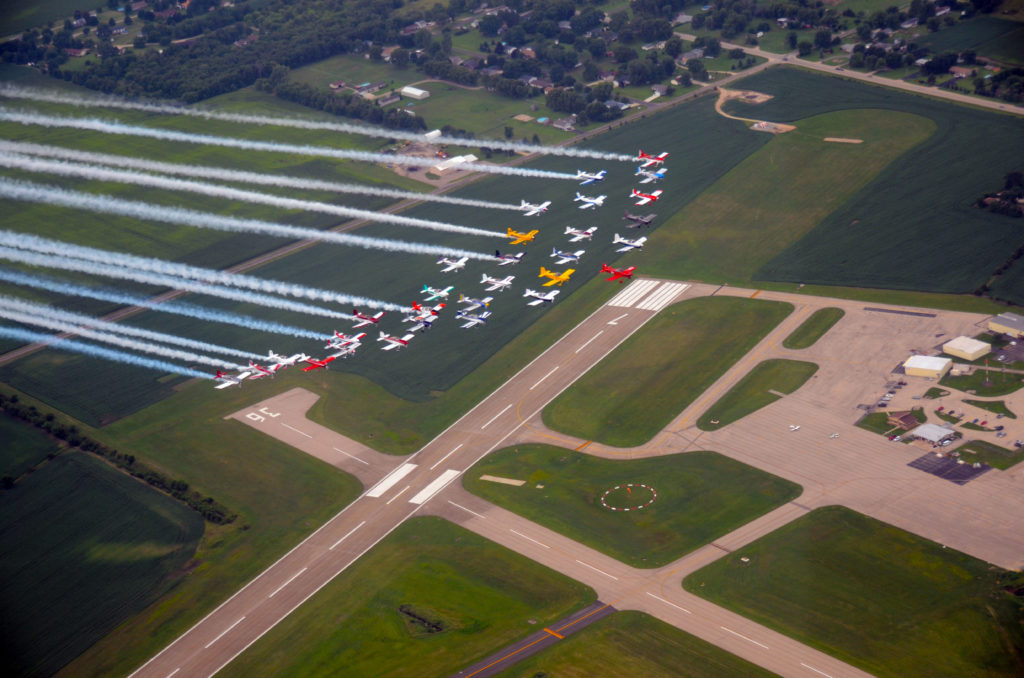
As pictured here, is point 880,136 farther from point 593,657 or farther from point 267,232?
point 593,657

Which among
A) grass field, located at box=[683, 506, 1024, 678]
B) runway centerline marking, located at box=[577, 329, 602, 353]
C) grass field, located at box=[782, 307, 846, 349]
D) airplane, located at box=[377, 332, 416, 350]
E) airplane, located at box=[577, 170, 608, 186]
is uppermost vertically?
airplane, located at box=[577, 170, 608, 186]

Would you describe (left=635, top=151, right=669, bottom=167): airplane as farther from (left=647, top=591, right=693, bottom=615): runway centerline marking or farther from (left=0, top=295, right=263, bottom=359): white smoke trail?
(left=647, top=591, right=693, bottom=615): runway centerline marking

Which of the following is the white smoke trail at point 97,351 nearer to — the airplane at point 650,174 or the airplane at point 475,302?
the airplane at point 475,302

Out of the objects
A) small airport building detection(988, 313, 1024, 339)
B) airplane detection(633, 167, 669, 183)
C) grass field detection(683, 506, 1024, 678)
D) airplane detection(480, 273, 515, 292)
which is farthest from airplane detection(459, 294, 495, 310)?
small airport building detection(988, 313, 1024, 339)

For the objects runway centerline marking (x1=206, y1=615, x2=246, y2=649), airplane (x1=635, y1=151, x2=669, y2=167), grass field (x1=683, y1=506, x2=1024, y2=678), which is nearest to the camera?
grass field (x1=683, y1=506, x2=1024, y2=678)

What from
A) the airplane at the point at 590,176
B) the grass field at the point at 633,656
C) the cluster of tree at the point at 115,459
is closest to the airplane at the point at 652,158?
the airplane at the point at 590,176

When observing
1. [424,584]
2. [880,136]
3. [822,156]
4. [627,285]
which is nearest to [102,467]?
[424,584]
